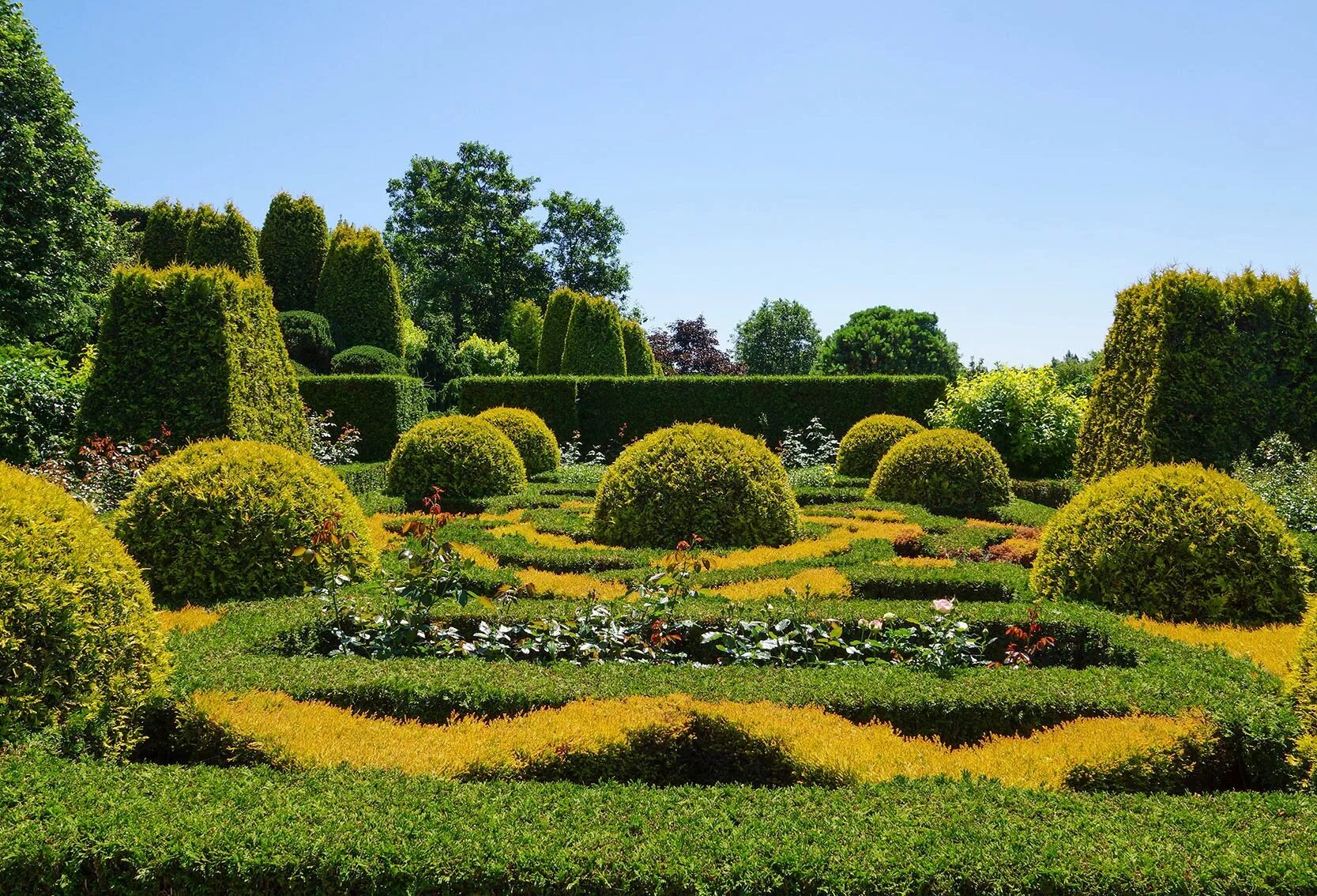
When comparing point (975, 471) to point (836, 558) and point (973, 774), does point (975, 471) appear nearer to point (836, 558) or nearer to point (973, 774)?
point (836, 558)

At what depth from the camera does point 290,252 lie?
1191 inches

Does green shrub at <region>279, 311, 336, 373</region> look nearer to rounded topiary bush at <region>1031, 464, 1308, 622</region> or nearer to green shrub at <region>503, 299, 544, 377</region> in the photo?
green shrub at <region>503, 299, 544, 377</region>

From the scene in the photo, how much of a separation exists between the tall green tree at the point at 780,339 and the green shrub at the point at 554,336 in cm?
2978

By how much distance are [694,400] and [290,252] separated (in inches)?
681

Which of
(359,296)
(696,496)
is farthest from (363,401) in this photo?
(696,496)

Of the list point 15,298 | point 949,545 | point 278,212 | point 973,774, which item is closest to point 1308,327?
point 949,545

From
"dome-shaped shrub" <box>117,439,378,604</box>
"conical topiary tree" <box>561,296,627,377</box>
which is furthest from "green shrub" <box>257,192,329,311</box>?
"dome-shaped shrub" <box>117,439,378,604</box>

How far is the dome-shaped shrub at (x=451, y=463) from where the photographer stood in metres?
11.9

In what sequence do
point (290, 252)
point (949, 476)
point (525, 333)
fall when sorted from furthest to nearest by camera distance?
point (525, 333), point (290, 252), point (949, 476)

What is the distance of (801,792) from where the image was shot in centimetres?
339

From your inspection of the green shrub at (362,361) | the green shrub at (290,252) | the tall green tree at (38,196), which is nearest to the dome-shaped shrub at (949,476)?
the green shrub at (362,361)

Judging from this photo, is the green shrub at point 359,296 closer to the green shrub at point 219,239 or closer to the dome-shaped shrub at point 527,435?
the green shrub at point 219,239

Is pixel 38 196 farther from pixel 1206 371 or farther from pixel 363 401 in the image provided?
pixel 1206 371

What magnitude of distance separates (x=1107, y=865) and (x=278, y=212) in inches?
1283
